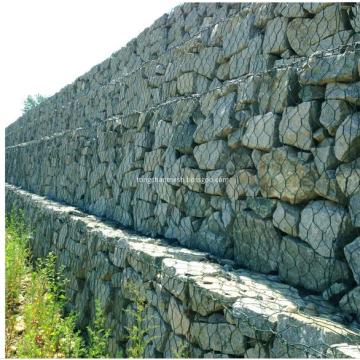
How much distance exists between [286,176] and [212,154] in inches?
32.9

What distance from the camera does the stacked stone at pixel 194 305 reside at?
179 centimetres

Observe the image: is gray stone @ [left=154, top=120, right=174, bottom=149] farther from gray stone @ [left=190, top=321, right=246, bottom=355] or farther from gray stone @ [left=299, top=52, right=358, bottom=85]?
gray stone @ [left=190, top=321, right=246, bottom=355]

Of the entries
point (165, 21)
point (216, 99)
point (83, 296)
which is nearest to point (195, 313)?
point (216, 99)

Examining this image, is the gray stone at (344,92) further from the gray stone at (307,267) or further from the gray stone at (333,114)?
the gray stone at (307,267)

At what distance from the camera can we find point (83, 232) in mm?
4504

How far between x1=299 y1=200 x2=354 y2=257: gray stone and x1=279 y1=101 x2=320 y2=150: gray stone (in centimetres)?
38

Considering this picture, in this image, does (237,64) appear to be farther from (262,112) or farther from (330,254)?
(330,254)

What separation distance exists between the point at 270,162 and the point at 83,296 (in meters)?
2.63

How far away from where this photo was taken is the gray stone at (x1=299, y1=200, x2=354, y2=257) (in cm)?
217

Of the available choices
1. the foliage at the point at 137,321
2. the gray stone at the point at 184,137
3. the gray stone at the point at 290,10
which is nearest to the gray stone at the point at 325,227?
the foliage at the point at 137,321

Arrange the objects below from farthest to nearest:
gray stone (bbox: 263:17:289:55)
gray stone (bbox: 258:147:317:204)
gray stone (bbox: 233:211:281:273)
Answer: gray stone (bbox: 263:17:289:55), gray stone (bbox: 233:211:281:273), gray stone (bbox: 258:147:317:204)

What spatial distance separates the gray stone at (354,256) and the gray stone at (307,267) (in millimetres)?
62

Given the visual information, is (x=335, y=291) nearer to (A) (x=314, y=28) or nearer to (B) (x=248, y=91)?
(B) (x=248, y=91)

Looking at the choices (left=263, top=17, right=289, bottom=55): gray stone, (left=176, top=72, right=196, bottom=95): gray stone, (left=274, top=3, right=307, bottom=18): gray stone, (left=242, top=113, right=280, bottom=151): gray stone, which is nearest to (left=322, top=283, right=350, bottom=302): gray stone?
(left=242, top=113, right=280, bottom=151): gray stone
